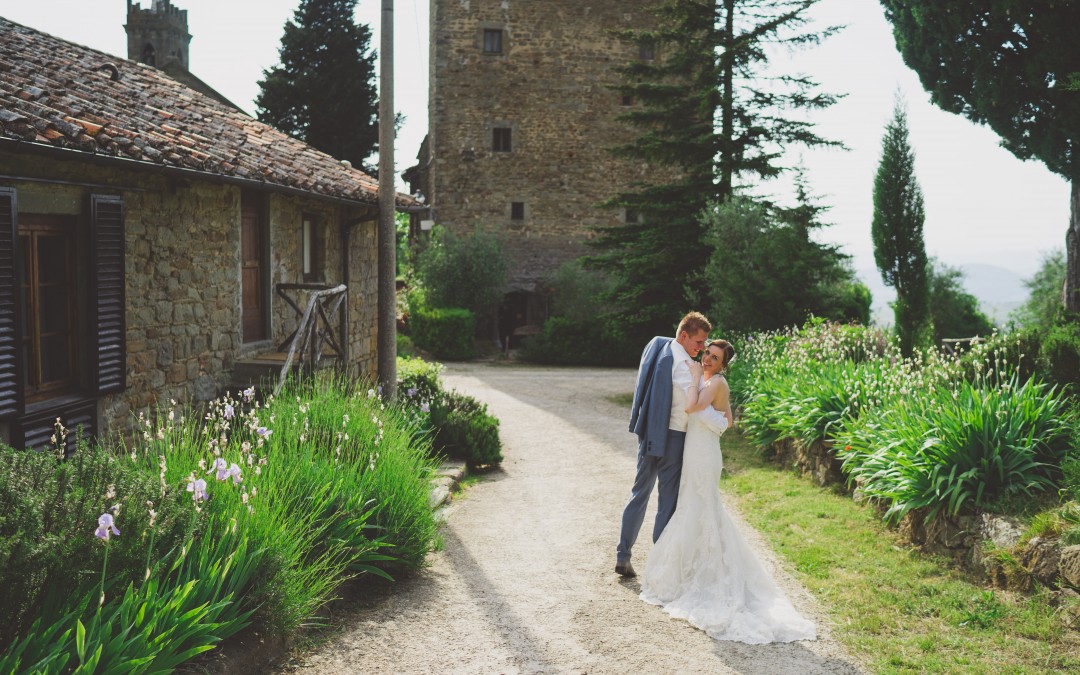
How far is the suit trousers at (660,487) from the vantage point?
19.5 ft

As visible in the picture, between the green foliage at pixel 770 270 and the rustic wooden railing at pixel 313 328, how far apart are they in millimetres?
7258

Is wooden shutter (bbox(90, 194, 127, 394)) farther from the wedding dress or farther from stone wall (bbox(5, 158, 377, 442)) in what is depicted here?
the wedding dress

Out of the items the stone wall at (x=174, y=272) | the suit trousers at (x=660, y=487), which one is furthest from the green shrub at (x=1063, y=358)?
the stone wall at (x=174, y=272)

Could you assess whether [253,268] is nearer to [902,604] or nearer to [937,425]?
[937,425]

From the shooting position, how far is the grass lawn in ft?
15.7

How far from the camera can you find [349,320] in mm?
12398

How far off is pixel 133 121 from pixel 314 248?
399cm

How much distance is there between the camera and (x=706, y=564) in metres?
5.64

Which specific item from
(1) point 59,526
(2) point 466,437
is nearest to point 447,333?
(2) point 466,437

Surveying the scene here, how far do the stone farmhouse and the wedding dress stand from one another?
4.74m

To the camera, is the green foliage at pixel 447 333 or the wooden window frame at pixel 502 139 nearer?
the green foliage at pixel 447 333

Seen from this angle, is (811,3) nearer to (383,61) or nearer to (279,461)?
(383,61)

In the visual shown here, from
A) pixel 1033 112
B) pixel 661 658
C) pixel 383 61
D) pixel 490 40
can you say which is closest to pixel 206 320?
pixel 383 61

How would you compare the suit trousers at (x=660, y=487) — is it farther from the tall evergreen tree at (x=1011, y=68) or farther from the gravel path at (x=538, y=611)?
the tall evergreen tree at (x=1011, y=68)
